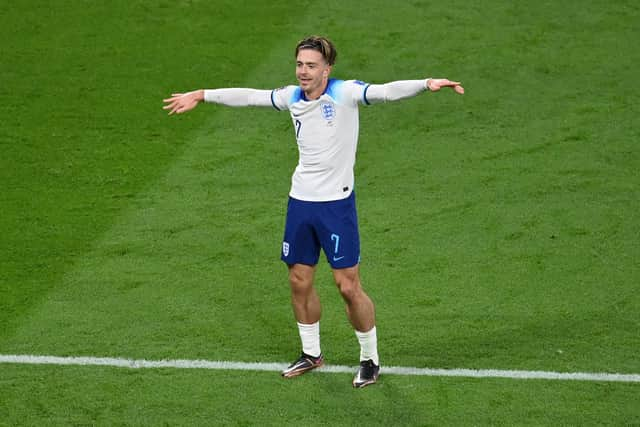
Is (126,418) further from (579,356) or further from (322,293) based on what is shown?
(579,356)

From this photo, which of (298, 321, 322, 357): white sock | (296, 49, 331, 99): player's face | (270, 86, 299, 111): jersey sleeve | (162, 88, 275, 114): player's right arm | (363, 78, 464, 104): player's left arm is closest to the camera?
(363, 78, 464, 104): player's left arm

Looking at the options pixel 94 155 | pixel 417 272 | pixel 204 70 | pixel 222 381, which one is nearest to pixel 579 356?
pixel 417 272

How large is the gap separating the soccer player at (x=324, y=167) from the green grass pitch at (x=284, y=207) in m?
0.52

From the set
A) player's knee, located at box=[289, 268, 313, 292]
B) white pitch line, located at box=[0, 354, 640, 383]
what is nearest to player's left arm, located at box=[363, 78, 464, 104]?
player's knee, located at box=[289, 268, 313, 292]

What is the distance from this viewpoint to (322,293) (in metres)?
9.40

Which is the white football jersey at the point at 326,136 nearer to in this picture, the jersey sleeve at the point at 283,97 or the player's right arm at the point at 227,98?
the jersey sleeve at the point at 283,97

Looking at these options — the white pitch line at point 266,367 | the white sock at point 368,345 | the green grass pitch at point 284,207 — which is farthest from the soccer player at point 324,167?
the green grass pitch at point 284,207

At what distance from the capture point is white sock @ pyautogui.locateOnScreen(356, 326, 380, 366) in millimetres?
8062

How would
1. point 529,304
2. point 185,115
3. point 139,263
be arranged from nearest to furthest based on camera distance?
point 529,304
point 139,263
point 185,115

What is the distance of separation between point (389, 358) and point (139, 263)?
251 centimetres

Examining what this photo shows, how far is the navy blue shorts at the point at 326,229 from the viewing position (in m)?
7.79

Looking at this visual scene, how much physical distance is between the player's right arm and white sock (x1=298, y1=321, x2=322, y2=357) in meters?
1.53

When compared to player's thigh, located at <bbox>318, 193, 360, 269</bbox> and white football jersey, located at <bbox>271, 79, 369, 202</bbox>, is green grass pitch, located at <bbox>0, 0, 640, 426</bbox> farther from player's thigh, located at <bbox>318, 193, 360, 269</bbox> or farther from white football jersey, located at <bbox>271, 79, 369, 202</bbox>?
white football jersey, located at <bbox>271, 79, 369, 202</bbox>

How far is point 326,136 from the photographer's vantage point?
7668mm
